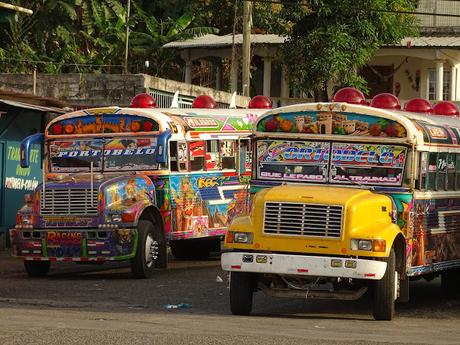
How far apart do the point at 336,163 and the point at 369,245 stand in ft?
5.33

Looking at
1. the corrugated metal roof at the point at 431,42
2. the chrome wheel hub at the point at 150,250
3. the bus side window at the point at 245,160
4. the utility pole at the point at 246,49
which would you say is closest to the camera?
the chrome wheel hub at the point at 150,250

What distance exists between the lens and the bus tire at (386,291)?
13.7m

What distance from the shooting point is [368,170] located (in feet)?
48.6

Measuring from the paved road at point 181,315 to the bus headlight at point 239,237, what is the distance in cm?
87

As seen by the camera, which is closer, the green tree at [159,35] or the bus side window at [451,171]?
the bus side window at [451,171]

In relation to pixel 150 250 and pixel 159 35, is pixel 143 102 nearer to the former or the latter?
pixel 150 250

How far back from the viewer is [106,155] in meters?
19.4

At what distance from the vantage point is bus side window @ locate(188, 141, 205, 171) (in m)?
20.3

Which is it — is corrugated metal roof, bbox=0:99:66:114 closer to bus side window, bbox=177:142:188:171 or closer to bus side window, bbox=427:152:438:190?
bus side window, bbox=177:142:188:171

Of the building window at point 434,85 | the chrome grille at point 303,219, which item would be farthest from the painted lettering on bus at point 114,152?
the building window at point 434,85

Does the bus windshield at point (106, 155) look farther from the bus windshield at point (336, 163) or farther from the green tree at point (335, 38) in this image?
the green tree at point (335, 38)

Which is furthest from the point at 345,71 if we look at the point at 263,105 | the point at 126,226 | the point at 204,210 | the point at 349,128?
the point at 349,128

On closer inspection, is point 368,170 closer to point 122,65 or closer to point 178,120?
point 178,120

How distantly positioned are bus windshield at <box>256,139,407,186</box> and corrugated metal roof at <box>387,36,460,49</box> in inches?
1186
